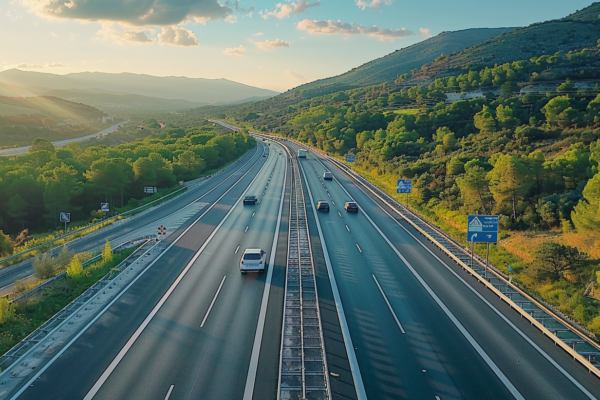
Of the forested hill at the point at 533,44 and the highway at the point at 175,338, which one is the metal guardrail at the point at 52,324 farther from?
the forested hill at the point at 533,44

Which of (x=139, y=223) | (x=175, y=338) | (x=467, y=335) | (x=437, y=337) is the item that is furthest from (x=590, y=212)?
(x=139, y=223)

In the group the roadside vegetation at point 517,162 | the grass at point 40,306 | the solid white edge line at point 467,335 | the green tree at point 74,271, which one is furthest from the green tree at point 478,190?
the green tree at point 74,271

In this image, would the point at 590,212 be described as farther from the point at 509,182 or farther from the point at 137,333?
the point at 137,333

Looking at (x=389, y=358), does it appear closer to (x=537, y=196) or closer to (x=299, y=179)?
(x=537, y=196)

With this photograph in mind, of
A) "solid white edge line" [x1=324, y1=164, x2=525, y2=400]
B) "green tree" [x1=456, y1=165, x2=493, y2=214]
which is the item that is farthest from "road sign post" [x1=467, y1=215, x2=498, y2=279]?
"green tree" [x1=456, y1=165, x2=493, y2=214]

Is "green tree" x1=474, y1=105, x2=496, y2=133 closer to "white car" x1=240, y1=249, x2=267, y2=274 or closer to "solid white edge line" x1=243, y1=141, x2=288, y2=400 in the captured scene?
"solid white edge line" x1=243, y1=141, x2=288, y2=400
